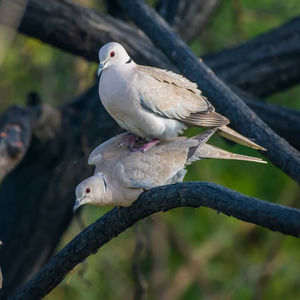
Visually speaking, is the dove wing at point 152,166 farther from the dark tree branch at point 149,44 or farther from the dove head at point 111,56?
the dark tree branch at point 149,44

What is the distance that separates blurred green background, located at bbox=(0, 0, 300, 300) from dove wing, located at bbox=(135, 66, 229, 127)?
3.76m

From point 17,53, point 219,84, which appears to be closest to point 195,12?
point 219,84

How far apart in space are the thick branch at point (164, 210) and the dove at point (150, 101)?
55 centimetres

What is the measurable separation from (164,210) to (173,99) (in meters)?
0.90

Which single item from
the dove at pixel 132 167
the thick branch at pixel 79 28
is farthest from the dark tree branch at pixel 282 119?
the dove at pixel 132 167

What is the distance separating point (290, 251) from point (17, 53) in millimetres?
4094

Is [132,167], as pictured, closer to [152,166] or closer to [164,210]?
[152,166]

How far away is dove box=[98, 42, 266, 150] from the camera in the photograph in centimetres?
427

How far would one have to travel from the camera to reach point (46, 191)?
6723 millimetres

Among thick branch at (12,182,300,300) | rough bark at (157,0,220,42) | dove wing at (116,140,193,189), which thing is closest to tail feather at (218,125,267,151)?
dove wing at (116,140,193,189)

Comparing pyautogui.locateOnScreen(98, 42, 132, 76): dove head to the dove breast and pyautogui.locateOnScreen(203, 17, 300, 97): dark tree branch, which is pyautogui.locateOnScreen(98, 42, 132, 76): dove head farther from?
pyautogui.locateOnScreen(203, 17, 300, 97): dark tree branch

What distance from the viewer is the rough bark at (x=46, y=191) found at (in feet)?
21.7

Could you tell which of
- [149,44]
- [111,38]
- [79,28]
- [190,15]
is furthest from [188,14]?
[79,28]

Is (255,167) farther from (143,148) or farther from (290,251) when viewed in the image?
(143,148)
